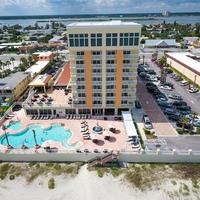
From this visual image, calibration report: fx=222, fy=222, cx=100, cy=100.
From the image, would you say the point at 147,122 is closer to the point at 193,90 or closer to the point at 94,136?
the point at 94,136

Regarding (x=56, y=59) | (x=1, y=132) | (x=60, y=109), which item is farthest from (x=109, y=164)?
(x=56, y=59)

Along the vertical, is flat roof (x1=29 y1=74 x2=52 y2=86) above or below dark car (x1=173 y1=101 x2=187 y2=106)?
above

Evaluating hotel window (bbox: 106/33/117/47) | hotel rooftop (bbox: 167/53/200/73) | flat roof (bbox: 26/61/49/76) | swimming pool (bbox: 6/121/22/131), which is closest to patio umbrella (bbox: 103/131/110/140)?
hotel window (bbox: 106/33/117/47)

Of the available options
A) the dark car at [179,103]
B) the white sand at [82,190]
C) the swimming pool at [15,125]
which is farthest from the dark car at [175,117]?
the swimming pool at [15,125]

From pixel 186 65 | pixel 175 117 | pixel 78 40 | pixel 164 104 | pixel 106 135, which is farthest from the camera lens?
pixel 186 65

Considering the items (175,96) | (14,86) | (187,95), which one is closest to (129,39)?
(175,96)

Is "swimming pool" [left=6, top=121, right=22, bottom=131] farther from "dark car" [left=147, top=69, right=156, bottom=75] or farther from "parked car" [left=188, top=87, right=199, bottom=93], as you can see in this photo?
"dark car" [left=147, top=69, right=156, bottom=75]

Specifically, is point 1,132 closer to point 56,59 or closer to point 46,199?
point 46,199
